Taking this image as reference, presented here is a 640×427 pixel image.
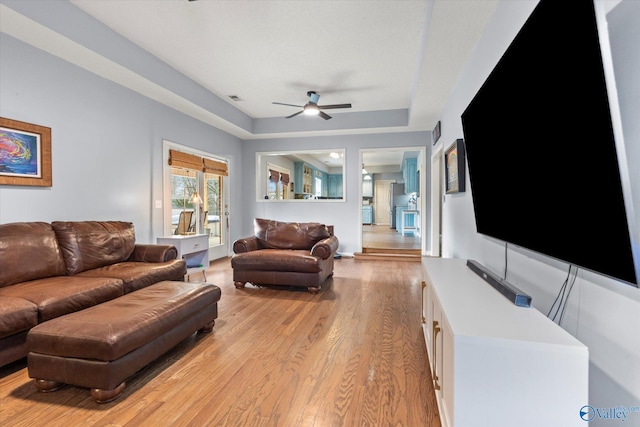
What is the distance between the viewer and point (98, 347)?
1.64 m

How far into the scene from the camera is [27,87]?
2797 mm

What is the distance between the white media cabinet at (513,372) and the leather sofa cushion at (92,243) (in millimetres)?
3254

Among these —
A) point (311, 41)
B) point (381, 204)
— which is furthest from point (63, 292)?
point (381, 204)

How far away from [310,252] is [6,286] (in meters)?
2.85

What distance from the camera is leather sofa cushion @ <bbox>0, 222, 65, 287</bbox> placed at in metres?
2.33

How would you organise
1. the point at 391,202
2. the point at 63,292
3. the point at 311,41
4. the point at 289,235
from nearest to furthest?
the point at 63,292
the point at 311,41
the point at 289,235
the point at 391,202

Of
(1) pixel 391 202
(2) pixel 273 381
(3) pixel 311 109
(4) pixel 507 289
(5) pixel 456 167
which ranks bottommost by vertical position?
(2) pixel 273 381

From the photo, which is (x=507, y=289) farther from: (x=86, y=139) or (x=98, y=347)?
(x=86, y=139)

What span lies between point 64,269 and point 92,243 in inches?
13.7

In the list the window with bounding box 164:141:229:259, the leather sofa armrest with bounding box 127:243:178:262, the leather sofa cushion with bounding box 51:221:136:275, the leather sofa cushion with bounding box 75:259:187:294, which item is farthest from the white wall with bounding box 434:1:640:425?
the window with bounding box 164:141:229:259

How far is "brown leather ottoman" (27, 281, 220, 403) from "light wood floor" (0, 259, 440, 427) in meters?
0.12

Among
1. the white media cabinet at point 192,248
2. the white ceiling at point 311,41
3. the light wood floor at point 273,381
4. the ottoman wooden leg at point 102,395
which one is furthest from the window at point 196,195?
the ottoman wooden leg at point 102,395

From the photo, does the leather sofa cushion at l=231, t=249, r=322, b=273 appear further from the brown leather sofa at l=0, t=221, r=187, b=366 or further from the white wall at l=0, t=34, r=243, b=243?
the white wall at l=0, t=34, r=243, b=243

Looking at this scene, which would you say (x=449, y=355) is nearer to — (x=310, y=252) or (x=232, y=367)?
(x=232, y=367)
